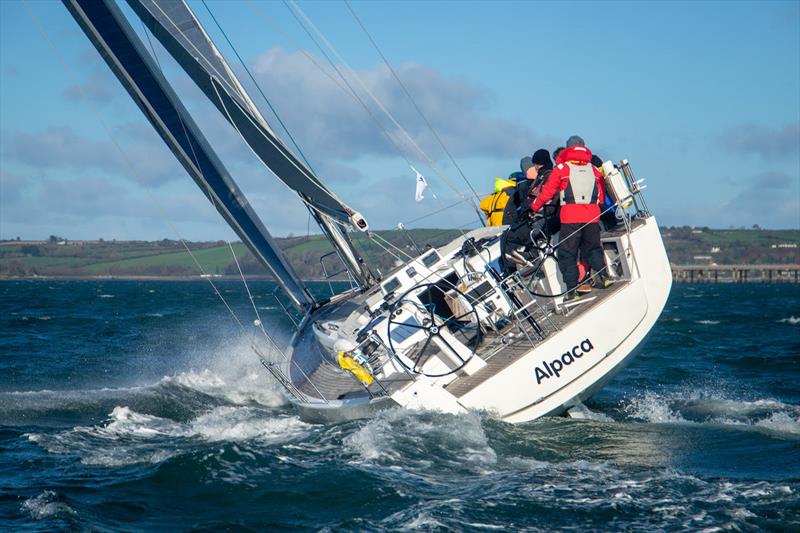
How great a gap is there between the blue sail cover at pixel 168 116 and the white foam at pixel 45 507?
514 centimetres

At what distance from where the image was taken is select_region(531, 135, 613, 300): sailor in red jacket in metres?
9.77

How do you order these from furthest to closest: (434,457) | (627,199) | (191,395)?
(191,395)
(627,199)
(434,457)

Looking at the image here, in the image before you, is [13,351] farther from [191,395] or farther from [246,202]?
[246,202]

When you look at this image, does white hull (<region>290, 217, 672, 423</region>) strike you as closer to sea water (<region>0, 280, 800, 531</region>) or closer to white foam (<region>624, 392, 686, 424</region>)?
sea water (<region>0, 280, 800, 531</region>)

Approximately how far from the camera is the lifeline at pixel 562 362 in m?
8.89

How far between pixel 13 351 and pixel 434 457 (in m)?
13.2

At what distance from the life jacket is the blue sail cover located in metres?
4.44

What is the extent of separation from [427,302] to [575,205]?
191cm

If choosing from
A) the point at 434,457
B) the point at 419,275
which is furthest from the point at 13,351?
the point at 434,457

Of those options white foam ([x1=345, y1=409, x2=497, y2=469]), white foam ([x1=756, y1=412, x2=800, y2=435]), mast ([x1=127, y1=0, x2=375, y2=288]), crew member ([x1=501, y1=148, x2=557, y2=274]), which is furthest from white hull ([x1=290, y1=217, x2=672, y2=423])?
mast ([x1=127, y1=0, x2=375, y2=288])

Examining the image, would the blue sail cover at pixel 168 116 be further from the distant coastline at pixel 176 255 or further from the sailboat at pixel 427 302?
the distant coastline at pixel 176 255

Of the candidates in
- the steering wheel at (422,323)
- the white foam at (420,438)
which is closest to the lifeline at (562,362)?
the steering wheel at (422,323)

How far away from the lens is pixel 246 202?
12.2 m

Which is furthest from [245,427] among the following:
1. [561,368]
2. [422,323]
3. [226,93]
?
[226,93]
